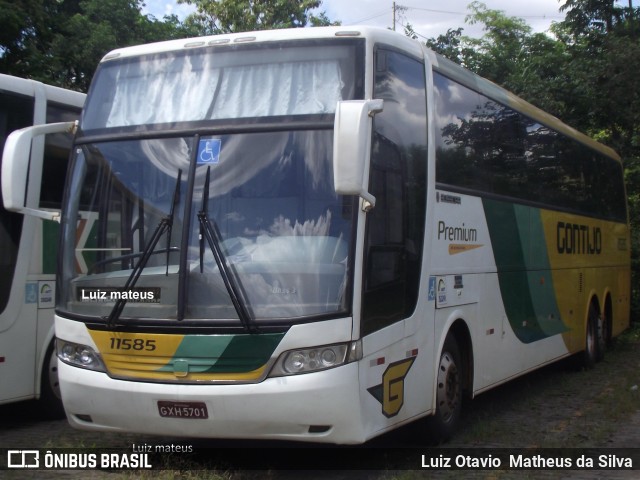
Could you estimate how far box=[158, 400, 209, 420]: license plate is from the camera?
5.90 m

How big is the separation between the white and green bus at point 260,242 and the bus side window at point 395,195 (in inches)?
0.9

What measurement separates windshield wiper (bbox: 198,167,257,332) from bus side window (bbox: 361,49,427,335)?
0.87m

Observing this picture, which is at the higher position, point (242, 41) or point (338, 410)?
point (242, 41)

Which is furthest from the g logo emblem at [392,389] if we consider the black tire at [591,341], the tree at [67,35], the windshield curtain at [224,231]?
the tree at [67,35]

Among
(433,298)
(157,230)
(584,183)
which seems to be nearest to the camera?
(157,230)

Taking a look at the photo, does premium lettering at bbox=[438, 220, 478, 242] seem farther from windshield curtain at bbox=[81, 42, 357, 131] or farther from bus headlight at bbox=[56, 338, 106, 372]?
bus headlight at bbox=[56, 338, 106, 372]

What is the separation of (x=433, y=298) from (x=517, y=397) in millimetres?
4003

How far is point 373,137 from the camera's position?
6363mm

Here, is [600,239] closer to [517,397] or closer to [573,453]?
[517,397]

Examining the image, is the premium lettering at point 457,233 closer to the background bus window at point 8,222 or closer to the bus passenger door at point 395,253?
the bus passenger door at point 395,253

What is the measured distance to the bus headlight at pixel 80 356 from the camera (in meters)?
6.29

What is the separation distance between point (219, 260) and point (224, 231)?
23 cm

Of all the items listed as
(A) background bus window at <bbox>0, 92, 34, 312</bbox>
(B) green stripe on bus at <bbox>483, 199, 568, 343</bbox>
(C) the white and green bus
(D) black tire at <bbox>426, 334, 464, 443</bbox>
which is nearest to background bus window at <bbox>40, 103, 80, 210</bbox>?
(A) background bus window at <bbox>0, 92, 34, 312</bbox>

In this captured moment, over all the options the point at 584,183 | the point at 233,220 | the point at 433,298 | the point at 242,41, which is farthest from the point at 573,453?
the point at 584,183
